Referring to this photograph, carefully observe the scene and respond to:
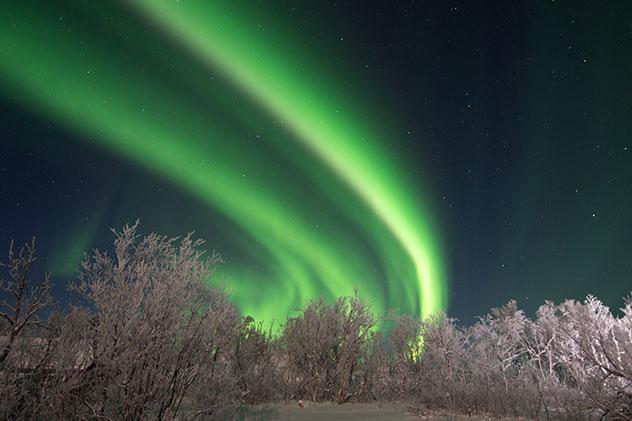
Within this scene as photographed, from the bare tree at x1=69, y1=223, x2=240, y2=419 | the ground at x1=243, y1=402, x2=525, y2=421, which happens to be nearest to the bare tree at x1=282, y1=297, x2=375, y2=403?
the ground at x1=243, y1=402, x2=525, y2=421

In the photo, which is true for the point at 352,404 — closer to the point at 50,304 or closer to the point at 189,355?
the point at 189,355

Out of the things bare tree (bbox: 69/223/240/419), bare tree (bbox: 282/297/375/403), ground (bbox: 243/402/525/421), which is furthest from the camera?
bare tree (bbox: 282/297/375/403)

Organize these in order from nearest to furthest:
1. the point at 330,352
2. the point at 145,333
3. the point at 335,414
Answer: the point at 145,333, the point at 335,414, the point at 330,352

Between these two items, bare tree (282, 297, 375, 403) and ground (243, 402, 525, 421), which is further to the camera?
bare tree (282, 297, 375, 403)

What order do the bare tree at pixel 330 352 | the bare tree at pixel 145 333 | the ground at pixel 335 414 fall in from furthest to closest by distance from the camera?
the bare tree at pixel 330 352 → the ground at pixel 335 414 → the bare tree at pixel 145 333

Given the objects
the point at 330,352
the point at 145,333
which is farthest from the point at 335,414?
the point at 145,333

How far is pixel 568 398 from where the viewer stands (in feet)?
31.3

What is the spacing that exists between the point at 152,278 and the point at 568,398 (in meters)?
10.3

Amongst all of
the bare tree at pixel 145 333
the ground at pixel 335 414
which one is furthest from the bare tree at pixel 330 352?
the bare tree at pixel 145 333

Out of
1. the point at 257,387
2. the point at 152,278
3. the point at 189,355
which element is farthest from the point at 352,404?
the point at 152,278

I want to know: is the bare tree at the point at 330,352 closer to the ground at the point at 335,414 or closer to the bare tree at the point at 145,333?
the ground at the point at 335,414

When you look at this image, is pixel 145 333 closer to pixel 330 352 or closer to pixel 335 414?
pixel 335 414

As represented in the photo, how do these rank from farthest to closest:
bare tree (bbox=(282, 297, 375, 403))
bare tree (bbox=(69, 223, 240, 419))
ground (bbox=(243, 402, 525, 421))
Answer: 1. bare tree (bbox=(282, 297, 375, 403))
2. ground (bbox=(243, 402, 525, 421))
3. bare tree (bbox=(69, 223, 240, 419))

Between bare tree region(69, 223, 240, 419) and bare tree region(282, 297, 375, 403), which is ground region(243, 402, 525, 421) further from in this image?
bare tree region(69, 223, 240, 419)
